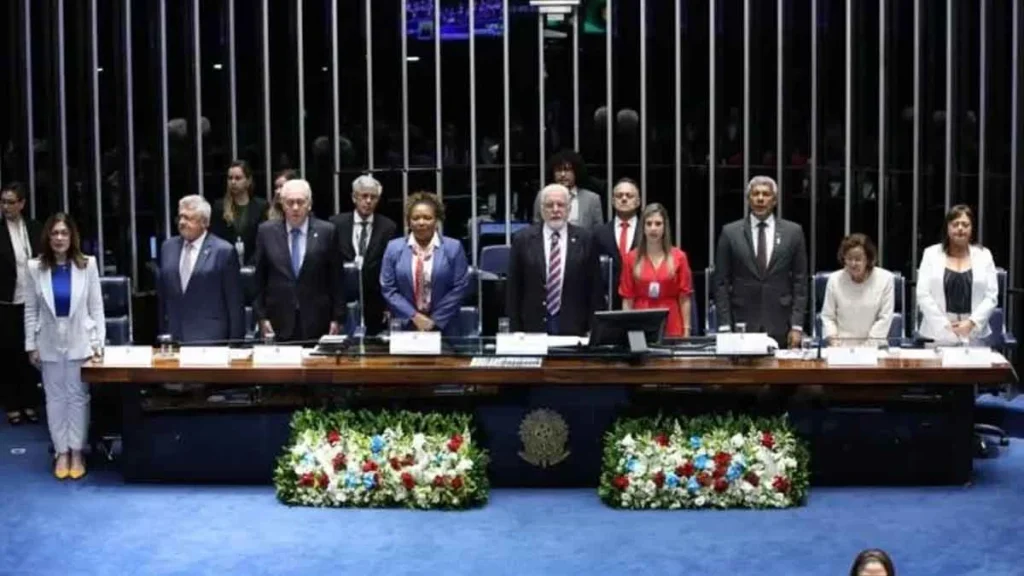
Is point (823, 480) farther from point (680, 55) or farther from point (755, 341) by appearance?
point (680, 55)

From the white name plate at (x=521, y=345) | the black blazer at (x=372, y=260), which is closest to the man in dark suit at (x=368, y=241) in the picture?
the black blazer at (x=372, y=260)

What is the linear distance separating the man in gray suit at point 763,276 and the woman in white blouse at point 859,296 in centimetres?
24

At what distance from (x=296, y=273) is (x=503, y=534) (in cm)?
205

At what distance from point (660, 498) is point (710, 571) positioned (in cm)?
102

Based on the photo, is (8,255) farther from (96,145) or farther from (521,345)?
(521,345)

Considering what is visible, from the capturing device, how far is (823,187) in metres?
11.4

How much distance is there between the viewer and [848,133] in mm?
11367

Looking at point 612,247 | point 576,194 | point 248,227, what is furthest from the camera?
point 248,227

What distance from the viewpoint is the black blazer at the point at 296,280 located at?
9.21 metres

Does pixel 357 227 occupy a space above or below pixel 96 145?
below

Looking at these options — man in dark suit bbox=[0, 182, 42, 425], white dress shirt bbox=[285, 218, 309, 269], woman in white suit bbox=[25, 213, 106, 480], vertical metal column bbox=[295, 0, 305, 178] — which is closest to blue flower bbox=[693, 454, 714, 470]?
white dress shirt bbox=[285, 218, 309, 269]

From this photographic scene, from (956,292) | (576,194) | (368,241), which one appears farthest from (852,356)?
(368,241)

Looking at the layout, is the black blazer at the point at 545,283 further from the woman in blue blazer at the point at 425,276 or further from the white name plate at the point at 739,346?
the white name plate at the point at 739,346

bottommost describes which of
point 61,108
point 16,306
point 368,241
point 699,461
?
point 699,461
